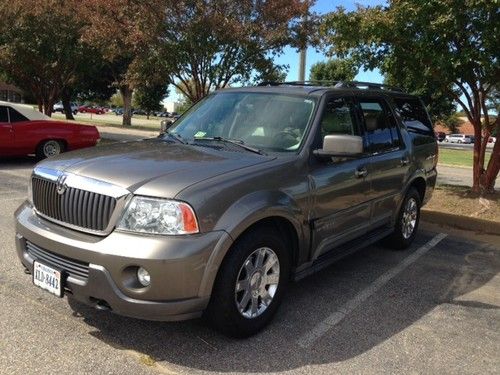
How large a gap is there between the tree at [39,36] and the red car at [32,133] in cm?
663

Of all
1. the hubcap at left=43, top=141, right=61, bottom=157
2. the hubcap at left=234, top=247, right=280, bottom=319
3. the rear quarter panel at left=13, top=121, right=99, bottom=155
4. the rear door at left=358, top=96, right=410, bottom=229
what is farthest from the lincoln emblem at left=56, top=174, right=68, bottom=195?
the hubcap at left=43, top=141, right=61, bottom=157

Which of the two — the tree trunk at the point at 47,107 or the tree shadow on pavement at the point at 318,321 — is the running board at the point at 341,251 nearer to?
the tree shadow on pavement at the point at 318,321

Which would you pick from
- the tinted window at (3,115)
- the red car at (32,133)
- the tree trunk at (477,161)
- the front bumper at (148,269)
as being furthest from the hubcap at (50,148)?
the front bumper at (148,269)

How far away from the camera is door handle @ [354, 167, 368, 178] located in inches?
187

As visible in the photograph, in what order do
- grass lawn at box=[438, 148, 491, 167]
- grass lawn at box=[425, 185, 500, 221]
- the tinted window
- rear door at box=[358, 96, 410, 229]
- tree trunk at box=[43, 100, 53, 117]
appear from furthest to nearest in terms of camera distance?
1. tree trunk at box=[43, 100, 53, 117]
2. grass lawn at box=[438, 148, 491, 167]
3. the tinted window
4. grass lawn at box=[425, 185, 500, 221]
5. rear door at box=[358, 96, 410, 229]

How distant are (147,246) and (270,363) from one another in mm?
1090

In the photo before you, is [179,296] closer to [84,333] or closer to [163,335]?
[163,335]

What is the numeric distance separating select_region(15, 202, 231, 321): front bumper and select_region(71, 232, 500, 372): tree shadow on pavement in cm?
40

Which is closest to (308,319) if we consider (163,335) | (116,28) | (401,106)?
(163,335)

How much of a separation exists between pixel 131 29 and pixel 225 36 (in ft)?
8.66

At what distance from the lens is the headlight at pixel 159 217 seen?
324cm

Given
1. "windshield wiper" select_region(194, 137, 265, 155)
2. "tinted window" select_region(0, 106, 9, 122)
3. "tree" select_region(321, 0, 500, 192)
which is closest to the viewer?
"windshield wiper" select_region(194, 137, 265, 155)

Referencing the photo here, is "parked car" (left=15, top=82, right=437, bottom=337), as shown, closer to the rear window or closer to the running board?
the running board

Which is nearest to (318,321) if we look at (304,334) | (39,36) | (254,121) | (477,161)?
(304,334)
